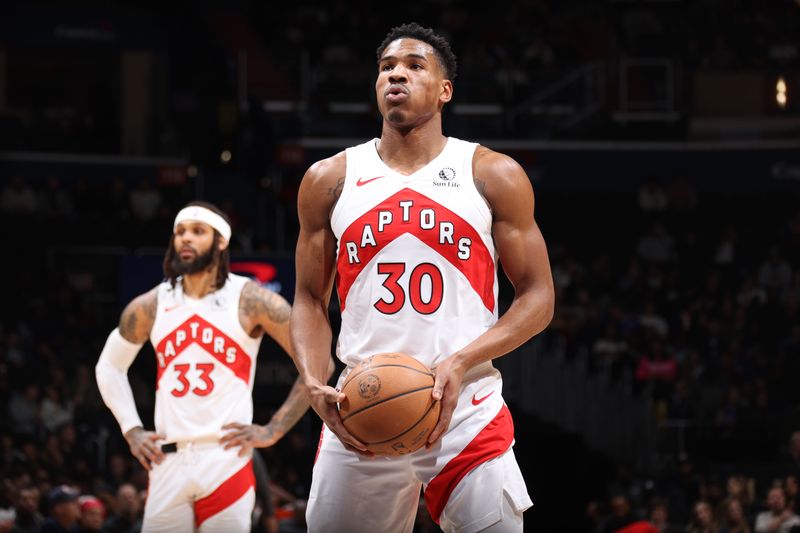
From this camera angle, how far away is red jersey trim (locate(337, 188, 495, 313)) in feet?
16.5

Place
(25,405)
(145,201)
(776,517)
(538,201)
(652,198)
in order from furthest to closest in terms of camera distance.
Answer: (538,201) → (652,198) → (145,201) → (25,405) → (776,517)

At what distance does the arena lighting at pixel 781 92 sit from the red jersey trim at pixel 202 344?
16110 mm

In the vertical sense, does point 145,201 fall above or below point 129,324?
above

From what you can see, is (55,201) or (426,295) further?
(55,201)

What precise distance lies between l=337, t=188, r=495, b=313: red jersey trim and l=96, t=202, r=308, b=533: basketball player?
2.67 m

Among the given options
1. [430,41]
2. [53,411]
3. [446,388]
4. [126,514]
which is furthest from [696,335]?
[446,388]

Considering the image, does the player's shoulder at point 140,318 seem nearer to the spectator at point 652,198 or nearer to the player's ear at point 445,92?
the player's ear at point 445,92

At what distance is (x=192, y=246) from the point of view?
7871mm

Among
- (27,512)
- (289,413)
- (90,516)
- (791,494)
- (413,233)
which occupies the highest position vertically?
(413,233)

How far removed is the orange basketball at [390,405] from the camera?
4.65 metres

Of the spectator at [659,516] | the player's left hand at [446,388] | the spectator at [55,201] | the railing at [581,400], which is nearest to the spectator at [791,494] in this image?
the spectator at [659,516]

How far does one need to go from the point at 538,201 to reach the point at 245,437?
52.9 ft

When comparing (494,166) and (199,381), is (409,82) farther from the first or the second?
(199,381)

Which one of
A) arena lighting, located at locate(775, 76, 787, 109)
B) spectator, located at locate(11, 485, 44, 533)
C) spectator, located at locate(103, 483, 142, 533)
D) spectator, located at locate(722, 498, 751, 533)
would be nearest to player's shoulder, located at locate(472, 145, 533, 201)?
spectator, located at locate(103, 483, 142, 533)
